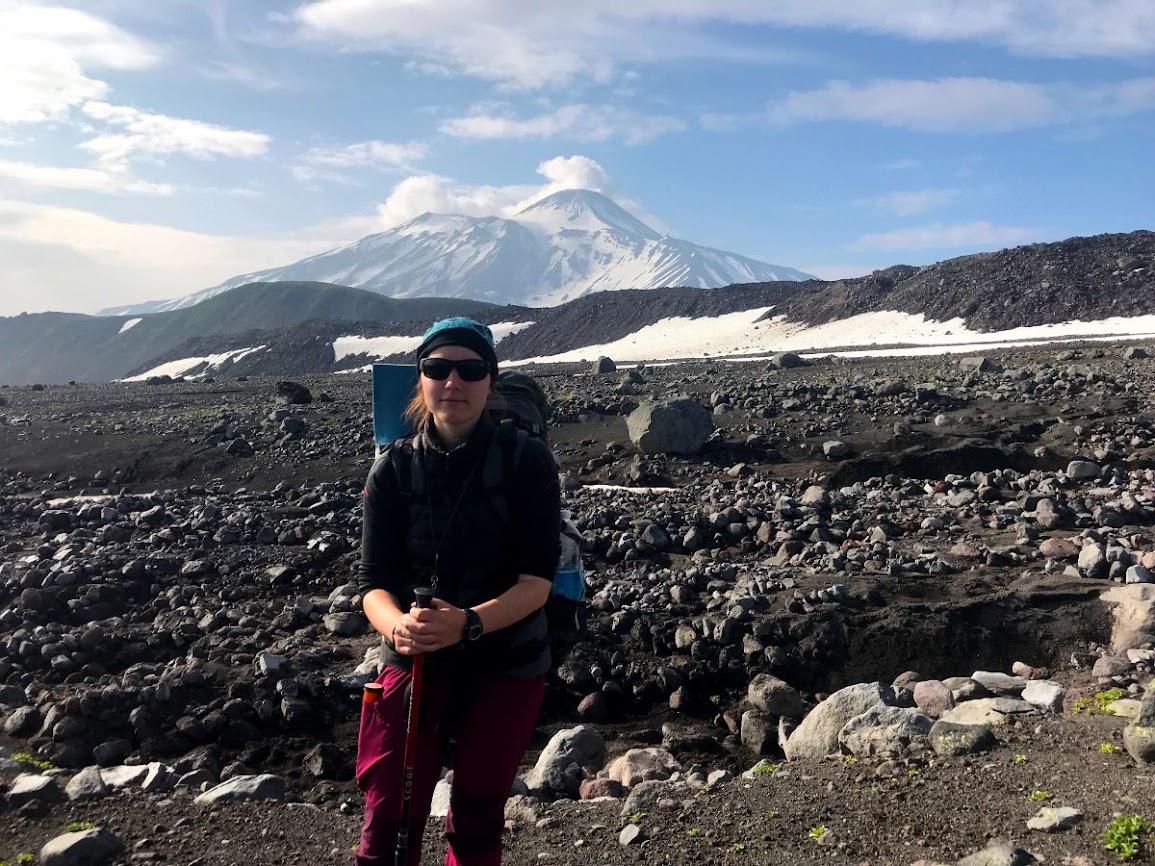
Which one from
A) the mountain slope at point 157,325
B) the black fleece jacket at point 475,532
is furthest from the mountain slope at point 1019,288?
the mountain slope at point 157,325

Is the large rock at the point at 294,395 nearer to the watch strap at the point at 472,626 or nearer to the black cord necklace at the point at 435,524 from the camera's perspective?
the black cord necklace at the point at 435,524

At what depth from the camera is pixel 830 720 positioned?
5.64 m

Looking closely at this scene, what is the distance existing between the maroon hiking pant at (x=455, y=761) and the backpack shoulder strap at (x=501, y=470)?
670 mm

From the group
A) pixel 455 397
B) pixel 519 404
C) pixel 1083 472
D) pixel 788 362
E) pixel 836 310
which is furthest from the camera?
pixel 836 310

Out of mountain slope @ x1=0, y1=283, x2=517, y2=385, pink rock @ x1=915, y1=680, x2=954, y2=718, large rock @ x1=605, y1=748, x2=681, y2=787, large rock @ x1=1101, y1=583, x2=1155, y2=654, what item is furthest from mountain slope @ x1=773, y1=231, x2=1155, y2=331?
mountain slope @ x1=0, y1=283, x2=517, y2=385

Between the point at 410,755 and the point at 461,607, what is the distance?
0.57 m

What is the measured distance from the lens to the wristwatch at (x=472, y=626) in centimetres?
306

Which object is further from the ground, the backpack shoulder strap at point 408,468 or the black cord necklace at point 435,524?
the backpack shoulder strap at point 408,468

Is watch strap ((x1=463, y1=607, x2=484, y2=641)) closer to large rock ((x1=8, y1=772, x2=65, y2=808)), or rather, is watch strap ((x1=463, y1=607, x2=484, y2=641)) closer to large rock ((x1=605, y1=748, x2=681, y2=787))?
large rock ((x1=605, y1=748, x2=681, y2=787))

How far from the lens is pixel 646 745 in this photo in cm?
632

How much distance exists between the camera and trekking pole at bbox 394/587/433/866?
10.2 ft

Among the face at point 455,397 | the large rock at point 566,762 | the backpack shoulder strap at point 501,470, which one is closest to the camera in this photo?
the backpack shoulder strap at point 501,470

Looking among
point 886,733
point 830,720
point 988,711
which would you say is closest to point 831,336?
point 988,711

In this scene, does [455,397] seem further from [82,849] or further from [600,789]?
[82,849]
